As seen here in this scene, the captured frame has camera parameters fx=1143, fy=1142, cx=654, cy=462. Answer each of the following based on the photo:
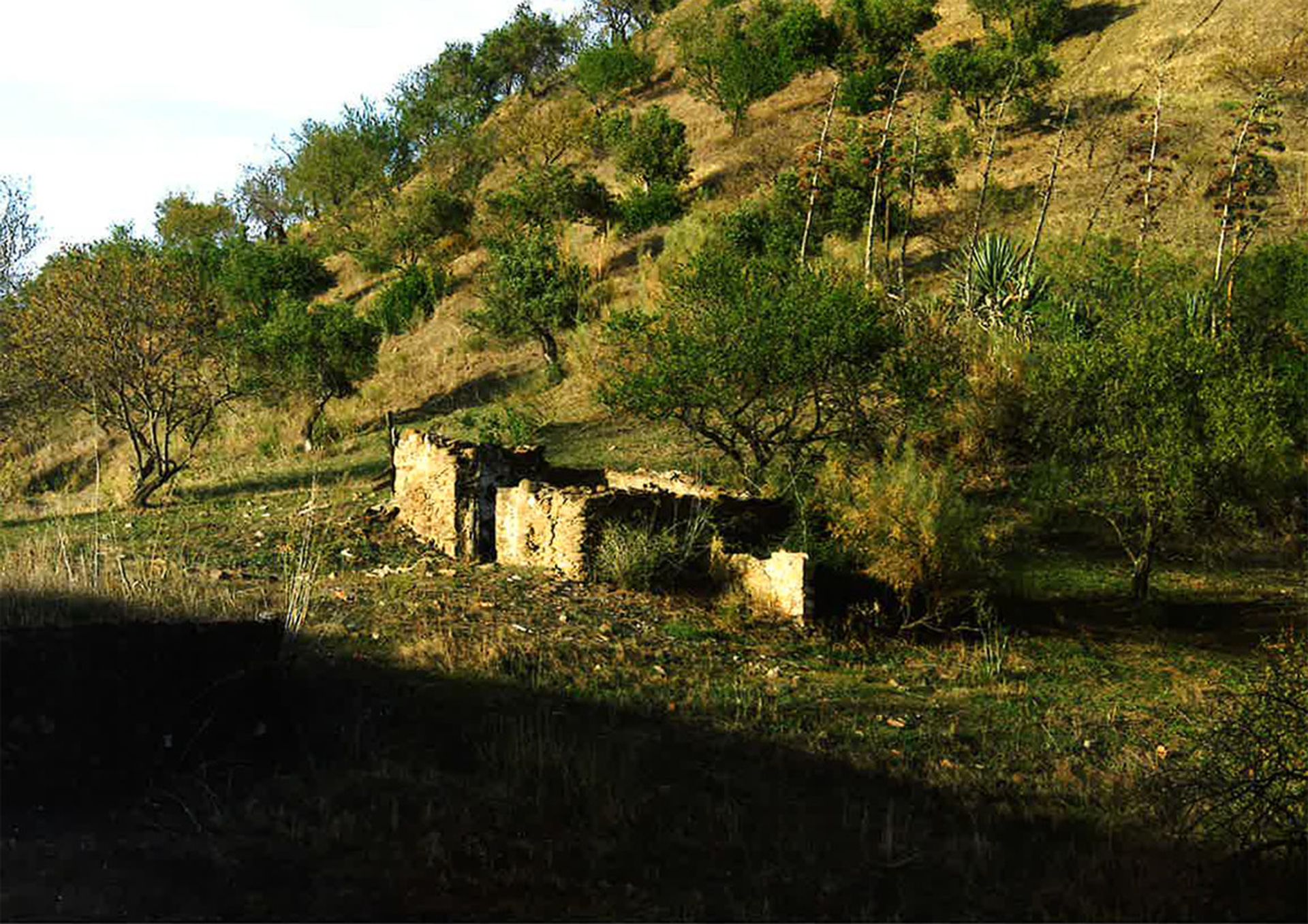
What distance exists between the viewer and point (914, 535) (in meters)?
12.5

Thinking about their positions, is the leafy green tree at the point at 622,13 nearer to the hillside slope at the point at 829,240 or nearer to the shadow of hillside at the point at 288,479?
the hillside slope at the point at 829,240

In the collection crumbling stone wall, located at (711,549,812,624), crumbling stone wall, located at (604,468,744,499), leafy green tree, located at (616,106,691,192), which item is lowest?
crumbling stone wall, located at (711,549,812,624)

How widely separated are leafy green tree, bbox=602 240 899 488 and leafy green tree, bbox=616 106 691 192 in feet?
73.7

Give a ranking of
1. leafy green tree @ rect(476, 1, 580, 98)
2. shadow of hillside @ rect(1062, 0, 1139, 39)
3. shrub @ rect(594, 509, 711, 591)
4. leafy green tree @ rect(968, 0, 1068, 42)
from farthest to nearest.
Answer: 1. leafy green tree @ rect(476, 1, 580, 98)
2. shadow of hillside @ rect(1062, 0, 1139, 39)
3. leafy green tree @ rect(968, 0, 1068, 42)
4. shrub @ rect(594, 509, 711, 591)

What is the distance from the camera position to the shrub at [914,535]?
12.4 meters

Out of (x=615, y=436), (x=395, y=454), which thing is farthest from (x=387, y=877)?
(x=615, y=436)

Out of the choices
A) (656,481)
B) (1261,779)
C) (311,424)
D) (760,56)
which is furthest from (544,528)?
(760,56)

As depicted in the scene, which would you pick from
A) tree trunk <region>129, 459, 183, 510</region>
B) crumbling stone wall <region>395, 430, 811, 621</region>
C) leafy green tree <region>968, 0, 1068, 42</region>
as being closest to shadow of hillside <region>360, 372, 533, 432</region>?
tree trunk <region>129, 459, 183, 510</region>

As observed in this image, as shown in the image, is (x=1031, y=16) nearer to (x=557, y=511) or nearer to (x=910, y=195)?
(x=910, y=195)

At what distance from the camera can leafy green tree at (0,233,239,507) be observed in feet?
58.0

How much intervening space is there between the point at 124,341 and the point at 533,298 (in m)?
12.0

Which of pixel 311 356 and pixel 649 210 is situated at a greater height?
pixel 649 210

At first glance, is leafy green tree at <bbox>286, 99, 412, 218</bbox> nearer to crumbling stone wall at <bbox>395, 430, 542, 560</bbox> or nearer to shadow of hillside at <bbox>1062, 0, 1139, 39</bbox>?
shadow of hillside at <bbox>1062, 0, 1139, 39</bbox>

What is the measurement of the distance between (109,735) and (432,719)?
2.05 metres
